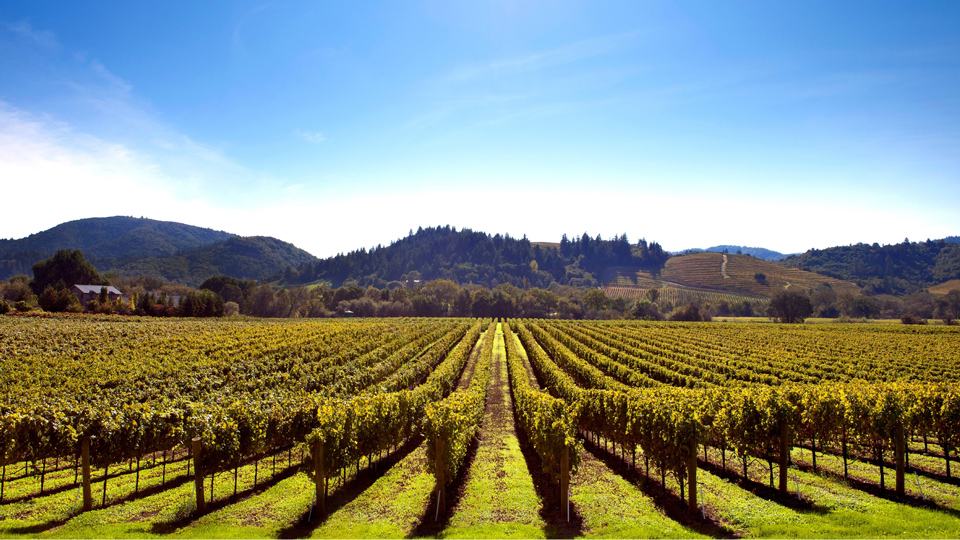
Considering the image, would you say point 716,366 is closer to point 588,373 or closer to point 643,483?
point 588,373

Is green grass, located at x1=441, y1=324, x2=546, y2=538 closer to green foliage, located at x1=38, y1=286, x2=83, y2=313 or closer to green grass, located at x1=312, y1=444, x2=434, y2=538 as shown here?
green grass, located at x1=312, y1=444, x2=434, y2=538

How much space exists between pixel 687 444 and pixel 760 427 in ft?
11.3

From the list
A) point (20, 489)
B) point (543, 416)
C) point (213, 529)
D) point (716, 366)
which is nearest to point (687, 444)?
point (543, 416)

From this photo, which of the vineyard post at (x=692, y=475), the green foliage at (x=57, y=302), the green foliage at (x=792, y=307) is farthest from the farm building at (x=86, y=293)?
the green foliage at (x=792, y=307)

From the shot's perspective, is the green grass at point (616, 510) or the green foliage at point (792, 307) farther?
the green foliage at point (792, 307)

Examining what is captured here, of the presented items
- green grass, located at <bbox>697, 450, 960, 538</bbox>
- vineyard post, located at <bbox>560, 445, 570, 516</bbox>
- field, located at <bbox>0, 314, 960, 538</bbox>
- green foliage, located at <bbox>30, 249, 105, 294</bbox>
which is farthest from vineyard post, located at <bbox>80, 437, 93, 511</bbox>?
green foliage, located at <bbox>30, 249, 105, 294</bbox>

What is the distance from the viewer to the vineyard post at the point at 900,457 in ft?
41.9

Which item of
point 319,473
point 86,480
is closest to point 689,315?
point 319,473

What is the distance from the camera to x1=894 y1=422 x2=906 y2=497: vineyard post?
1276 centimetres

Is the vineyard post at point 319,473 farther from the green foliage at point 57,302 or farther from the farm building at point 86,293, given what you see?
the farm building at point 86,293

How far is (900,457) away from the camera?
1281 cm

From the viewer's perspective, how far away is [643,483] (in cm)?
1471

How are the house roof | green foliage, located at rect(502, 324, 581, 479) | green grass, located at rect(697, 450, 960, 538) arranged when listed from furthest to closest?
the house roof → green foliage, located at rect(502, 324, 581, 479) → green grass, located at rect(697, 450, 960, 538)

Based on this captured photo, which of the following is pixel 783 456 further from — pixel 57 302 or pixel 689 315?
pixel 689 315
